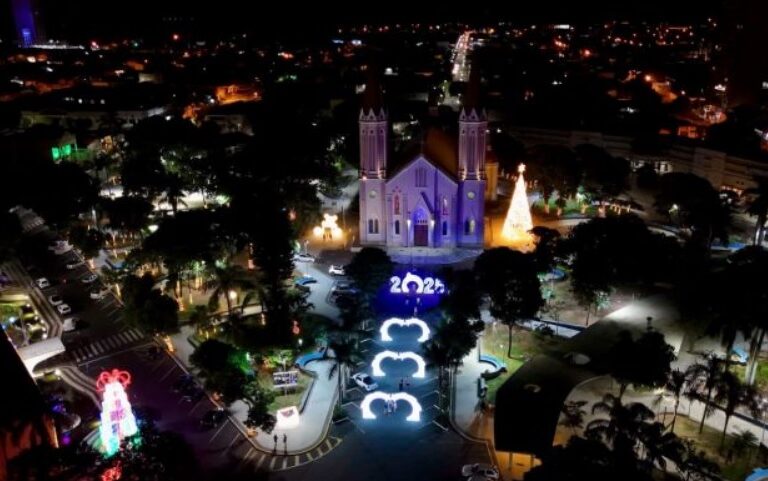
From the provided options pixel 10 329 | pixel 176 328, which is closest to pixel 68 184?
pixel 10 329

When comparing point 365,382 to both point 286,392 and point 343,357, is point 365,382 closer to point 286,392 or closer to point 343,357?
point 343,357

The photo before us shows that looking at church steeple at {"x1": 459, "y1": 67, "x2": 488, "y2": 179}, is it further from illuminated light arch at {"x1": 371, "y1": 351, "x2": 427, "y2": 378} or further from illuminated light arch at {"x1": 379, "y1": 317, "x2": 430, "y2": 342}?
illuminated light arch at {"x1": 371, "y1": 351, "x2": 427, "y2": 378}

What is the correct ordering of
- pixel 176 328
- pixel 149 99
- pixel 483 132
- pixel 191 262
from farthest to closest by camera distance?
pixel 149 99 < pixel 483 132 < pixel 191 262 < pixel 176 328

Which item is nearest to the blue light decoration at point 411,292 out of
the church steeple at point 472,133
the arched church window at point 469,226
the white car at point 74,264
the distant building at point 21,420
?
the arched church window at point 469,226

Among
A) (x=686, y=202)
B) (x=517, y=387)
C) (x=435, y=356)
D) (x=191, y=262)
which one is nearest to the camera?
(x=517, y=387)

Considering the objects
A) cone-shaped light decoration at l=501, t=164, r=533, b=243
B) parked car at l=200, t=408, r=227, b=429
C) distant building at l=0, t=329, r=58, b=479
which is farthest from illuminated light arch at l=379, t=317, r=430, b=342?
distant building at l=0, t=329, r=58, b=479

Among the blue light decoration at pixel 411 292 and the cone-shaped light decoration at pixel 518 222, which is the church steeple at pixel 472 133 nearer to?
the cone-shaped light decoration at pixel 518 222

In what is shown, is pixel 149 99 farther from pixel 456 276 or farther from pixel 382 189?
pixel 456 276

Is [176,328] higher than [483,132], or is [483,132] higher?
[483,132]
